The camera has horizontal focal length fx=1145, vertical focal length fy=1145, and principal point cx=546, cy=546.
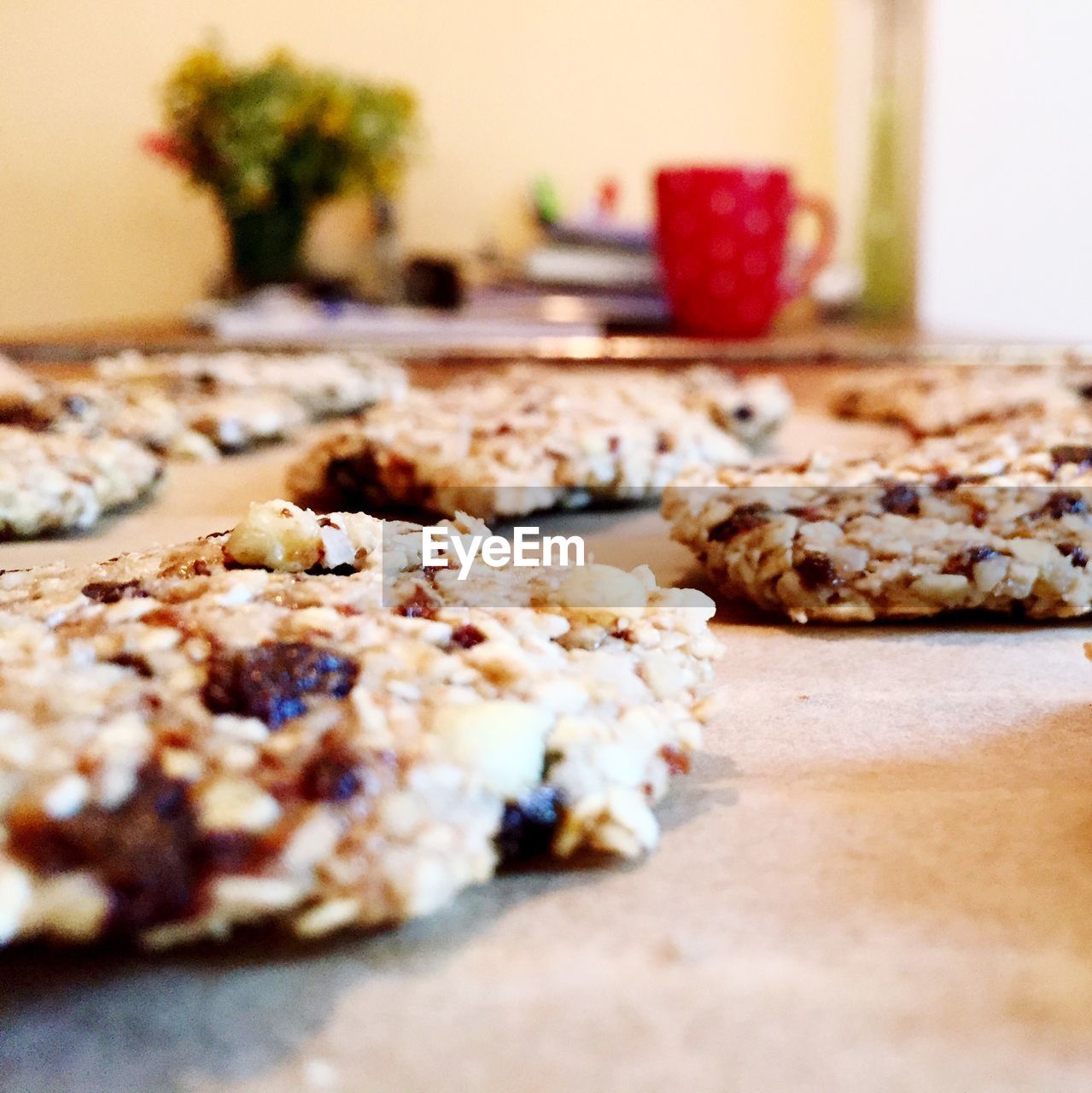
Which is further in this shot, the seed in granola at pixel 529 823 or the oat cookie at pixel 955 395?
the oat cookie at pixel 955 395

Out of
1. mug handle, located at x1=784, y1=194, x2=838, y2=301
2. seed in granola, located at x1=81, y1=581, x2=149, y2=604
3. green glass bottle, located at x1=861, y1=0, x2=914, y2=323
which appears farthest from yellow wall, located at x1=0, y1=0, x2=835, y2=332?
seed in granola, located at x1=81, y1=581, x2=149, y2=604

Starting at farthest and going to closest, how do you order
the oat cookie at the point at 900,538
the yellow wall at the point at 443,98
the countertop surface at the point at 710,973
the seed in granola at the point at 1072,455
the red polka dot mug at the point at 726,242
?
the yellow wall at the point at 443,98 → the red polka dot mug at the point at 726,242 → the seed in granola at the point at 1072,455 → the oat cookie at the point at 900,538 → the countertop surface at the point at 710,973

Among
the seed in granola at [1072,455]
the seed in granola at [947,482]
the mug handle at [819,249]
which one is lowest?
the seed in granola at [947,482]

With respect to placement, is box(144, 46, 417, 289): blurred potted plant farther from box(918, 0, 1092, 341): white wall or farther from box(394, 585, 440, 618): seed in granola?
box(394, 585, 440, 618): seed in granola

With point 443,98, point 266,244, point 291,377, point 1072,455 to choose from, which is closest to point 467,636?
point 1072,455

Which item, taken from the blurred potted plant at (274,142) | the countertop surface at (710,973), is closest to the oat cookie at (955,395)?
the countertop surface at (710,973)

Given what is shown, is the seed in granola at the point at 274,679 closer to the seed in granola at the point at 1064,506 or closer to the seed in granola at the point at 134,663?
the seed in granola at the point at 134,663

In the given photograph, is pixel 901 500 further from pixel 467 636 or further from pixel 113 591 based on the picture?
pixel 113 591

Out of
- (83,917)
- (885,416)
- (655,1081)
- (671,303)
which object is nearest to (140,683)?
(83,917)
